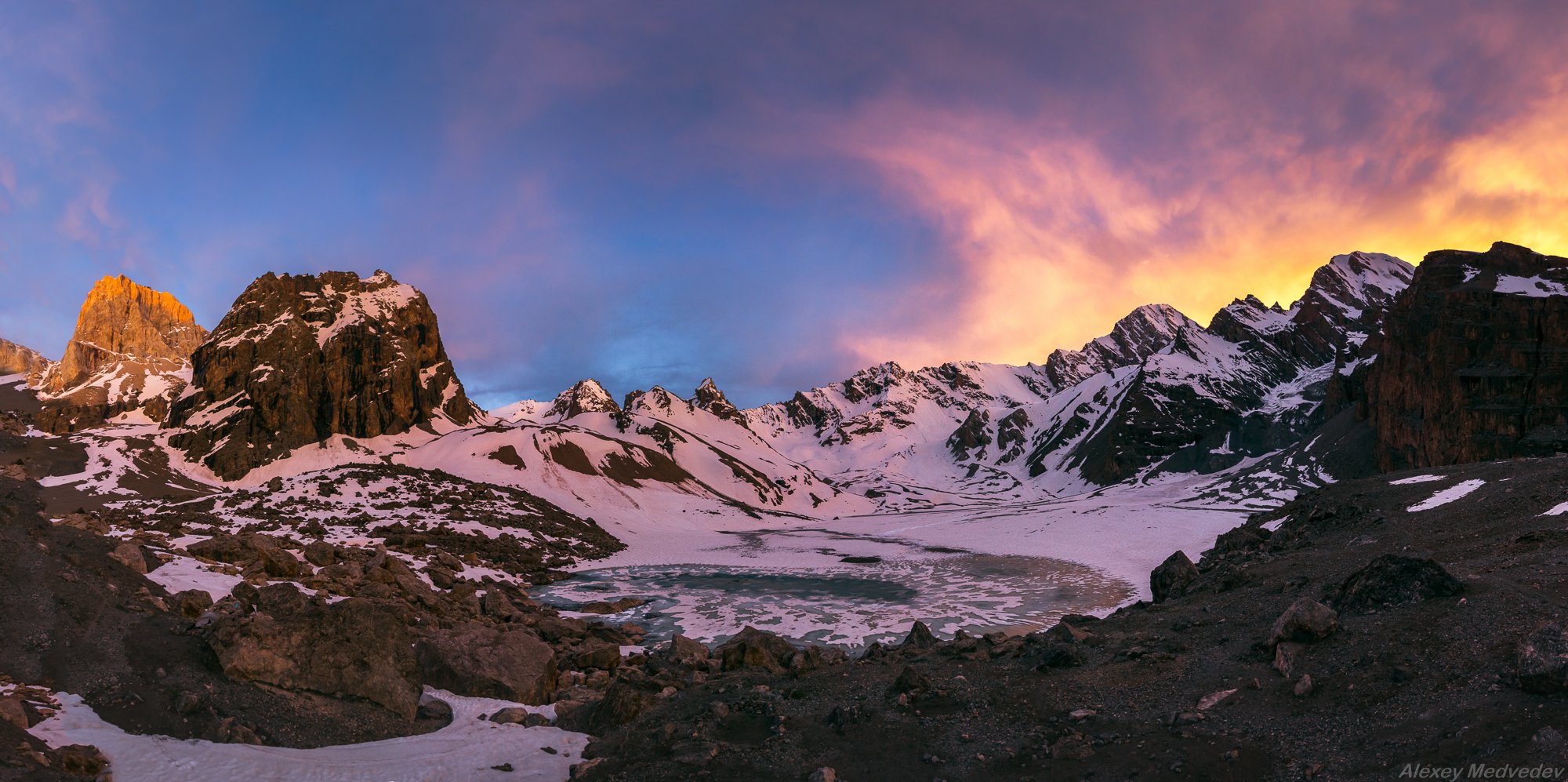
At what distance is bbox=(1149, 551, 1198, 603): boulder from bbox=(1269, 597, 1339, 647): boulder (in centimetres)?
1345

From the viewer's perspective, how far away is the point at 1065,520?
311 ft

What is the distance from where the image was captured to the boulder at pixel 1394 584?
13383mm

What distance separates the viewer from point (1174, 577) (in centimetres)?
2748

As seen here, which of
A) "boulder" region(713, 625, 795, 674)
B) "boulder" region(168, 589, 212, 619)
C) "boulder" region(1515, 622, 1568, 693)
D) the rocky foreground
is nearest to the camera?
→ "boulder" region(1515, 622, 1568, 693)

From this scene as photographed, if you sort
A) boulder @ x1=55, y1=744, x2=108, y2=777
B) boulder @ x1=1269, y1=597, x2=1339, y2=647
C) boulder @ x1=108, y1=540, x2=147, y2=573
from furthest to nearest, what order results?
Answer: boulder @ x1=108, y1=540, x2=147, y2=573
boulder @ x1=1269, y1=597, x2=1339, y2=647
boulder @ x1=55, y1=744, x2=108, y2=777

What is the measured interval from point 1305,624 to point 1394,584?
2815 millimetres

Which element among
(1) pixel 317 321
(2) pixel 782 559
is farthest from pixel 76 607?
(1) pixel 317 321

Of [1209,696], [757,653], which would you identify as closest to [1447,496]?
[1209,696]

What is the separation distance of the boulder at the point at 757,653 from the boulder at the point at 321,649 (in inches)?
330

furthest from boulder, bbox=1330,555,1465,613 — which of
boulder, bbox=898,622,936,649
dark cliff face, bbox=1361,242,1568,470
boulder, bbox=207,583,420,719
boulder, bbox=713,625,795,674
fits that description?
dark cliff face, bbox=1361,242,1568,470

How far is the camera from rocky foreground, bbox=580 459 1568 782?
30.6 ft

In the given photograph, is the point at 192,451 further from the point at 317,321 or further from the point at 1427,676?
the point at 1427,676

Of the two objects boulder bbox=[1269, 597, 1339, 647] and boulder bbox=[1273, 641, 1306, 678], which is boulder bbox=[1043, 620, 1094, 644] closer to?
boulder bbox=[1269, 597, 1339, 647]

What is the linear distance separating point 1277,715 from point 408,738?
15713mm
